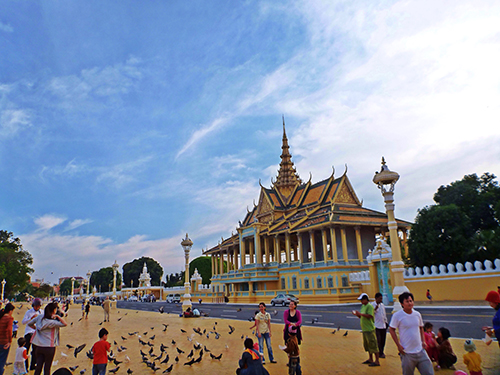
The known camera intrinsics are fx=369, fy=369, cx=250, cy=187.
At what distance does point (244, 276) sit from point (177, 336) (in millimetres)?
30832

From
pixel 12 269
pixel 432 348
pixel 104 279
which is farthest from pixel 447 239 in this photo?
pixel 104 279

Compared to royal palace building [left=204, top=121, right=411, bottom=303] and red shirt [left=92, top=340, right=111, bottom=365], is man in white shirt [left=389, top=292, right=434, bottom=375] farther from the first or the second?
royal palace building [left=204, top=121, right=411, bottom=303]

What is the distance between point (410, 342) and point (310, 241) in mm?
39935

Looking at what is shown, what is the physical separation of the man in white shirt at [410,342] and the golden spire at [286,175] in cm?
5126

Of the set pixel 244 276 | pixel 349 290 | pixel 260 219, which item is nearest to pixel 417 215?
pixel 349 290

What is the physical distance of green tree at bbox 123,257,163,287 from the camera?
102m

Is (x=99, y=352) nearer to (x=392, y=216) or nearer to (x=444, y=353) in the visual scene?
(x=444, y=353)

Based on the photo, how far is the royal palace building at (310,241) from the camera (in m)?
36.1

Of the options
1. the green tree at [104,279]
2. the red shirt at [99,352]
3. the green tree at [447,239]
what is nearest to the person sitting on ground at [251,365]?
the red shirt at [99,352]

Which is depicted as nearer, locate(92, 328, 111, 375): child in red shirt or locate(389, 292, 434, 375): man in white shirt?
locate(389, 292, 434, 375): man in white shirt

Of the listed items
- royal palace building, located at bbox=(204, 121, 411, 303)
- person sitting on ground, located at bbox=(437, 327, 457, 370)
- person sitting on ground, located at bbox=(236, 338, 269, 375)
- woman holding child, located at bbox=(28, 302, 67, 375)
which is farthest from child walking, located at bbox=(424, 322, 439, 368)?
royal palace building, located at bbox=(204, 121, 411, 303)

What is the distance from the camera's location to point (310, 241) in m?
44.4

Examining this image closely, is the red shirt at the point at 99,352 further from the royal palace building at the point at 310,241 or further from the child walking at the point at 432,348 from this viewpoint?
the royal palace building at the point at 310,241

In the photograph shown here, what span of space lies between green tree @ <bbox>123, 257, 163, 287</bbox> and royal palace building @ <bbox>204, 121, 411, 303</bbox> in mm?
51626
